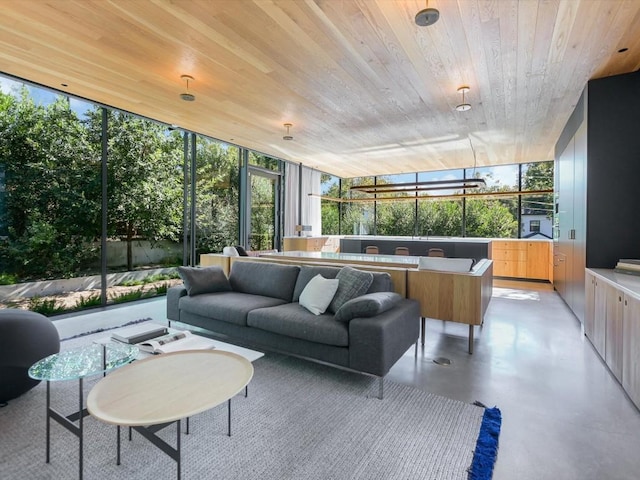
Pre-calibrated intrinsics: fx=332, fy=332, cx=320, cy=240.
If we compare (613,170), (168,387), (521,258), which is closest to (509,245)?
(521,258)

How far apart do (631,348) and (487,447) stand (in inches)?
57.4

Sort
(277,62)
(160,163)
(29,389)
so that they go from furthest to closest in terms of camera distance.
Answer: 1. (160,163)
2. (277,62)
3. (29,389)

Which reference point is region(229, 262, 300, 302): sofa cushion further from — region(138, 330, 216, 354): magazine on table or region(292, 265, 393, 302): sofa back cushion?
region(138, 330, 216, 354): magazine on table

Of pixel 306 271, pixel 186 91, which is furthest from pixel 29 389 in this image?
pixel 186 91

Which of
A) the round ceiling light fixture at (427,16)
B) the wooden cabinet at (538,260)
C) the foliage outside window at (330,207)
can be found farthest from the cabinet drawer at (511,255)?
the round ceiling light fixture at (427,16)

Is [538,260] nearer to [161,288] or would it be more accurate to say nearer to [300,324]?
[300,324]

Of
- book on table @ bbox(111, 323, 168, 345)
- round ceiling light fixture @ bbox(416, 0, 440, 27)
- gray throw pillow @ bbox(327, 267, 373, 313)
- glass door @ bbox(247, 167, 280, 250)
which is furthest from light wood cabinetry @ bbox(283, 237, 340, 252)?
round ceiling light fixture @ bbox(416, 0, 440, 27)

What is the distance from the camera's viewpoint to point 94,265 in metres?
4.88

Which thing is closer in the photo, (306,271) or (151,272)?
(306,271)

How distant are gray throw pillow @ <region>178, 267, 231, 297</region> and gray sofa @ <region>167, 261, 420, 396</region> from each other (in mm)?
11

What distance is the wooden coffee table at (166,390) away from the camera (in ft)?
4.78

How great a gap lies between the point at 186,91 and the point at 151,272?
10.2 ft

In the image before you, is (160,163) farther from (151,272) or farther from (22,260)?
(22,260)

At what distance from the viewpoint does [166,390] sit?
169 cm
